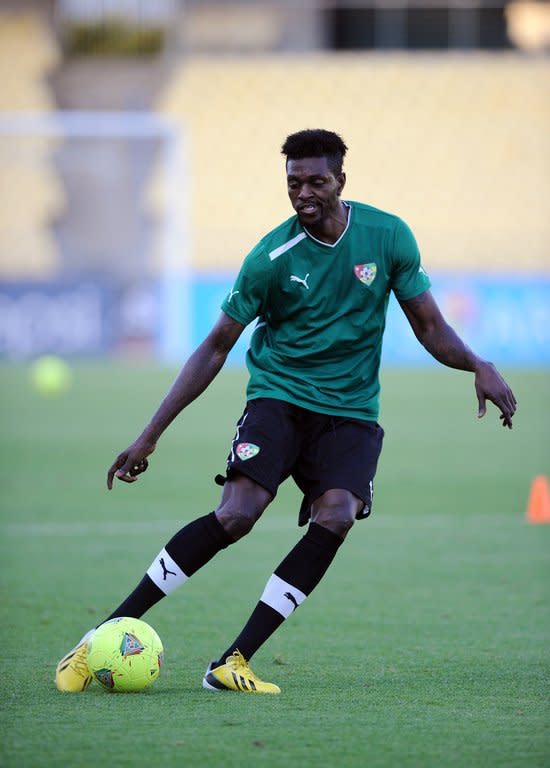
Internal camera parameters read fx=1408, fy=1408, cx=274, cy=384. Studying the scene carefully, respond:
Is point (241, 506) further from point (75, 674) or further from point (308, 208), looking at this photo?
point (308, 208)

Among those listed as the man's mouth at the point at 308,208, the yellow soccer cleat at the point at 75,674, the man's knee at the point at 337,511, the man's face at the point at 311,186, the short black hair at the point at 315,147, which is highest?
the short black hair at the point at 315,147

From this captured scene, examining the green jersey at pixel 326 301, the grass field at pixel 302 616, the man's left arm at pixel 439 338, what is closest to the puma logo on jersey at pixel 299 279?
the green jersey at pixel 326 301

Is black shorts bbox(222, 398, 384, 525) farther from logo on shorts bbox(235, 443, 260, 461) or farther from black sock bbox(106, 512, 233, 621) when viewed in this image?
black sock bbox(106, 512, 233, 621)

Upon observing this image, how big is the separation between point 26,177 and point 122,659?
31.4 metres

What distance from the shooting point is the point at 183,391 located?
544 cm

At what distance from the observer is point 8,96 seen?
118ft

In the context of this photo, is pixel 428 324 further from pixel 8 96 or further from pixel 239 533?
pixel 8 96

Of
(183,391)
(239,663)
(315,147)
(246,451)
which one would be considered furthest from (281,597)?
(315,147)

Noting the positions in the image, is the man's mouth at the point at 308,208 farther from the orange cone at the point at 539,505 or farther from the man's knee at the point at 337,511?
the orange cone at the point at 539,505

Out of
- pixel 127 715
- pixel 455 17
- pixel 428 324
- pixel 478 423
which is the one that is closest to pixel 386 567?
pixel 428 324

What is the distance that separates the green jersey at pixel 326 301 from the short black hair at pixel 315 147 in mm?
287

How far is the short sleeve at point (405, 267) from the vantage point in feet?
18.2

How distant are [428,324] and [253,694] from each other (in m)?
1.61

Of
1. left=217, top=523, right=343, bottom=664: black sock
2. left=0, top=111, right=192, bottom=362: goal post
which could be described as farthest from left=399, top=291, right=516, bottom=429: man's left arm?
left=0, top=111, right=192, bottom=362: goal post
